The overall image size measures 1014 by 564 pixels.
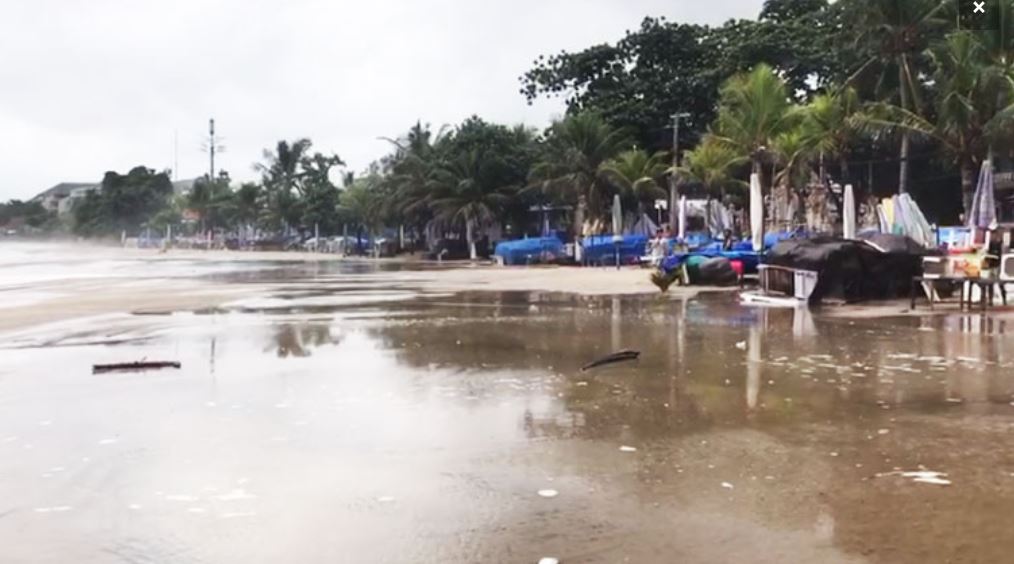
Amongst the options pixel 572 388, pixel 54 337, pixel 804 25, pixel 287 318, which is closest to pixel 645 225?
pixel 804 25

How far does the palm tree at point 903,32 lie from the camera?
1340 inches

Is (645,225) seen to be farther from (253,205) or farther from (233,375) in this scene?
(253,205)

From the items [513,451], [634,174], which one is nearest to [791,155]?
[634,174]

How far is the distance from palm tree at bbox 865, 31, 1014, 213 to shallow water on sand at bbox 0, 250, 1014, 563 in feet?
52.1

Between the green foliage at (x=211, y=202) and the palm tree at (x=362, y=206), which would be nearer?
the palm tree at (x=362, y=206)

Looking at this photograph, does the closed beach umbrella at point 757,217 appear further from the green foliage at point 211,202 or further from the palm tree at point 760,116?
the green foliage at point 211,202

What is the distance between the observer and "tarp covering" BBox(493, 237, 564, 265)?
144ft

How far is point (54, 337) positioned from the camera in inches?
573

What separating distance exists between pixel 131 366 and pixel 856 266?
14357 millimetres

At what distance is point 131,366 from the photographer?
428 inches

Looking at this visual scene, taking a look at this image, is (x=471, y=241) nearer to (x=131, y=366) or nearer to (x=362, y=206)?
(x=362, y=206)

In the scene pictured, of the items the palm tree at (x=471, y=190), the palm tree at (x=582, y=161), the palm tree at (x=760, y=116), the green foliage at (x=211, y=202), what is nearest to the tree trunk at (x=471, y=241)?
the palm tree at (x=471, y=190)

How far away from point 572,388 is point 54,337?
951 centimetres

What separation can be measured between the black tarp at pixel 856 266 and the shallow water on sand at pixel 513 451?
229 inches
